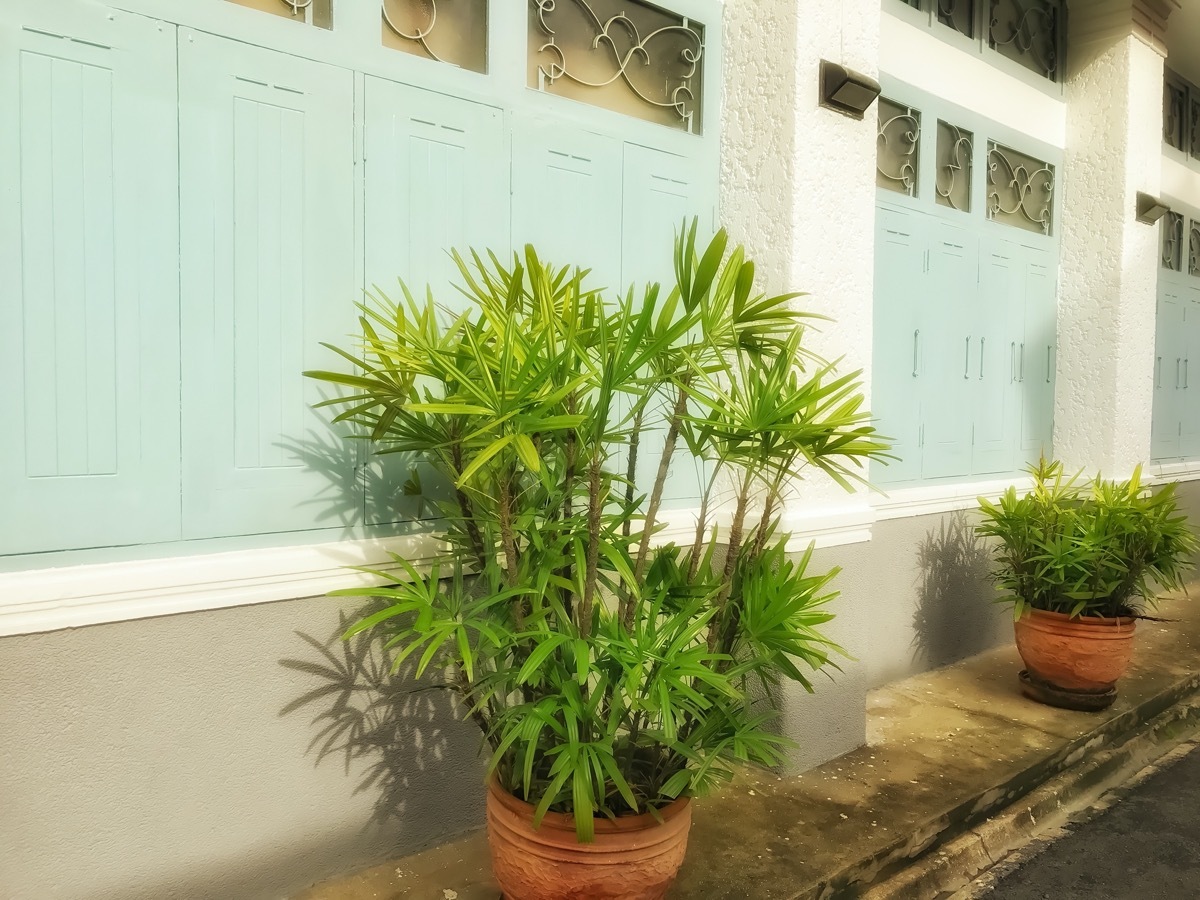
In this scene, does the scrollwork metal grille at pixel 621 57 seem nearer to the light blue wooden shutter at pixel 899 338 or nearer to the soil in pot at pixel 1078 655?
the light blue wooden shutter at pixel 899 338

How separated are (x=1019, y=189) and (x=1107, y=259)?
72cm

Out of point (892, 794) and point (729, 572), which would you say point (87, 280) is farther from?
point (892, 794)

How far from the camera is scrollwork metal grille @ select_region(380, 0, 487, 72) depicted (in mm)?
2605

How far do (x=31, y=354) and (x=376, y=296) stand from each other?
0.87 meters

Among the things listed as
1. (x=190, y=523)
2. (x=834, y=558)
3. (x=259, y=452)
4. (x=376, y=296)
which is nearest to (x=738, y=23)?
(x=376, y=296)

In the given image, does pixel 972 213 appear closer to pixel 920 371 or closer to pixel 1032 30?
pixel 920 371

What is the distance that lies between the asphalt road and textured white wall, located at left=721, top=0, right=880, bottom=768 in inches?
30.7

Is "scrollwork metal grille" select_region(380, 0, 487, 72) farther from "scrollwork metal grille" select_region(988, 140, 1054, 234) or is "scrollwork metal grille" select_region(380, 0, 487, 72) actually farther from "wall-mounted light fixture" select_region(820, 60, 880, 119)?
"scrollwork metal grille" select_region(988, 140, 1054, 234)

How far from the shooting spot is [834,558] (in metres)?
3.42

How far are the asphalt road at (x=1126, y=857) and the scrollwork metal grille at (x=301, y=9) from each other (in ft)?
10.9

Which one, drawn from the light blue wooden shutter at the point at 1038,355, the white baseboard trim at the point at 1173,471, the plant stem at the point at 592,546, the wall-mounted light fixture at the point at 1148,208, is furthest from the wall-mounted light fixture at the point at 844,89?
the white baseboard trim at the point at 1173,471

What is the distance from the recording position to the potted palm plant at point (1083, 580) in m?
4.03

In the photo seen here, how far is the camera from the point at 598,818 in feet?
7.11

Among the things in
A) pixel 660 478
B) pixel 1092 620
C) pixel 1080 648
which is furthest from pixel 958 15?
pixel 660 478
